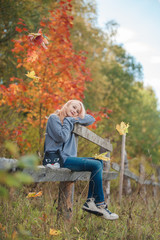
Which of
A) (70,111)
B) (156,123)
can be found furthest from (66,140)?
(156,123)

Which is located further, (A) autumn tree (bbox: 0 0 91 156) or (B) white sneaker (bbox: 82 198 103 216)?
(A) autumn tree (bbox: 0 0 91 156)

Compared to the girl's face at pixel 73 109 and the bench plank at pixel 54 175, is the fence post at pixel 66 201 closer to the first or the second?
the bench plank at pixel 54 175

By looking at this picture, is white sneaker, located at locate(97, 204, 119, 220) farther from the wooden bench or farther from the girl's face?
the girl's face

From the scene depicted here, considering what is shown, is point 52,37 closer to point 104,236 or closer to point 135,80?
point 104,236

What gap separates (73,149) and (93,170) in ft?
1.46

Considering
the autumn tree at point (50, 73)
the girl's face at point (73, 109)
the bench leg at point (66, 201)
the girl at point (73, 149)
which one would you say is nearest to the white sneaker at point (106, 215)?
the girl at point (73, 149)

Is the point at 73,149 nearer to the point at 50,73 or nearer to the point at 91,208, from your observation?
the point at 91,208

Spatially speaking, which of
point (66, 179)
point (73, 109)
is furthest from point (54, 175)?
point (73, 109)

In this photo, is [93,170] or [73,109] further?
[73,109]

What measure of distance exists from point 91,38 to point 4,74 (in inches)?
280

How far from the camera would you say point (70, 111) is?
11.3ft

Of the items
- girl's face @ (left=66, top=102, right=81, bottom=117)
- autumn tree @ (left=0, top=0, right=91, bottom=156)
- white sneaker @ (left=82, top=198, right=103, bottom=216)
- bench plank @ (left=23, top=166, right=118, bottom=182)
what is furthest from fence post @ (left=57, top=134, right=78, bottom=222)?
autumn tree @ (left=0, top=0, right=91, bottom=156)

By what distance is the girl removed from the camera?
9.13 ft

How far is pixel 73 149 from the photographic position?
3.23 meters
